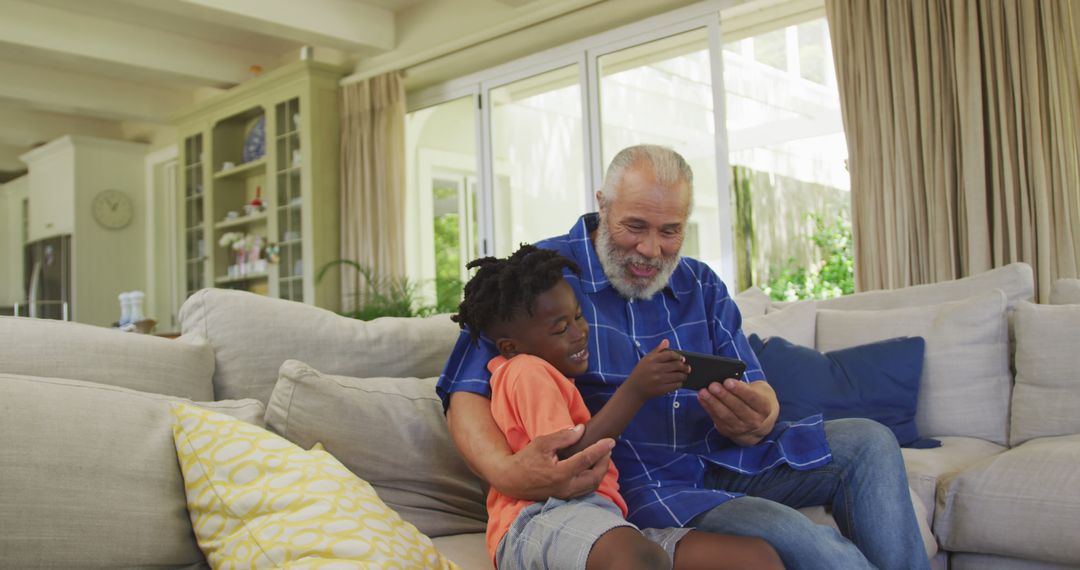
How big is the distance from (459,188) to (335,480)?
4857 mm

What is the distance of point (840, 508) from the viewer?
5.11 ft

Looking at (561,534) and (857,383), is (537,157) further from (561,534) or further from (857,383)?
(561,534)

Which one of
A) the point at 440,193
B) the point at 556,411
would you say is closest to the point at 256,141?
the point at 440,193

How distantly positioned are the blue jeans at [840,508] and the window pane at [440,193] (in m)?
4.45

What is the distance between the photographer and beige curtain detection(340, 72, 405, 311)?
20.0 ft

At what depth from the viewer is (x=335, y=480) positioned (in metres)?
1.36

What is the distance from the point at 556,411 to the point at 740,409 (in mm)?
372

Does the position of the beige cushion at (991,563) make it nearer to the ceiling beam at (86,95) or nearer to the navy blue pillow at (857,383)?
the navy blue pillow at (857,383)

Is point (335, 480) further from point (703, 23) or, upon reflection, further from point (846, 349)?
point (703, 23)

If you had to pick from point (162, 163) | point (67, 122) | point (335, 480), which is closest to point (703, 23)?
point (335, 480)

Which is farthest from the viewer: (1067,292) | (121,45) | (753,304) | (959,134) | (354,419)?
(121,45)

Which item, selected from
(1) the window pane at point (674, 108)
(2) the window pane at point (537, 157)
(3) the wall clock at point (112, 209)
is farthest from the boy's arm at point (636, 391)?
(3) the wall clock at point (112, 209)

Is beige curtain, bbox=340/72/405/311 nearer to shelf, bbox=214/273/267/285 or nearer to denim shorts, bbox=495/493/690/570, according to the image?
shelf, bbox=214/273/267/285

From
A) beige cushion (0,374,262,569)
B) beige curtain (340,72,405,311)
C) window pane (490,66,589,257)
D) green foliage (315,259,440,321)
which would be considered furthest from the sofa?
beige curtain (340,72,405,311)
